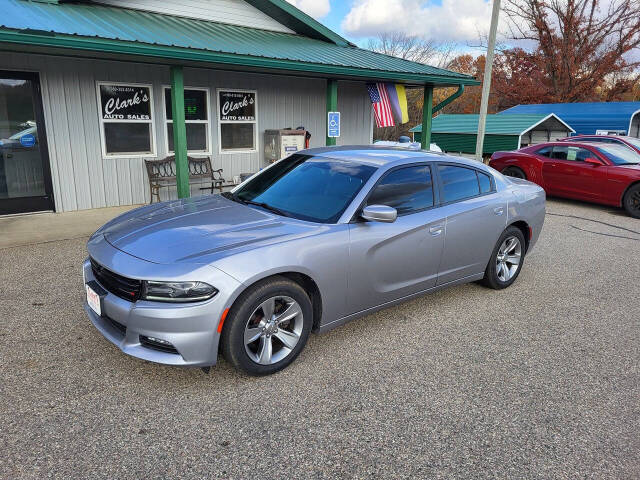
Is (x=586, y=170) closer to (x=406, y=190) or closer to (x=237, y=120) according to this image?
(x=237, y=120)

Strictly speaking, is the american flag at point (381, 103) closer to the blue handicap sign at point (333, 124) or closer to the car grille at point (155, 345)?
the blue handicap sign at point (333, 124)

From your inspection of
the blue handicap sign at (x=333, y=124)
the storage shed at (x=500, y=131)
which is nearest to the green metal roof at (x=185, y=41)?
the blue handicap sign at (x=333, y=124)

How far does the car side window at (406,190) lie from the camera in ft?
12.8

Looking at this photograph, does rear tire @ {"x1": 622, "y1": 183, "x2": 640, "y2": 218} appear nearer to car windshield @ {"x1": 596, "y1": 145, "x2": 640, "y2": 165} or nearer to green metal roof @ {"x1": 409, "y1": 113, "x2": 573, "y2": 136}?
car windshield @ {"x1": 596, "y1": 145, "x2": 640, "y2": 165}

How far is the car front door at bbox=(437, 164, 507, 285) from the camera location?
4332 millimetres

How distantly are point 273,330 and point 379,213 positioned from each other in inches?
45.3

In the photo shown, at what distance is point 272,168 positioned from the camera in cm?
463

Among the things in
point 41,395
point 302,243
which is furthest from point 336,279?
point 41,395

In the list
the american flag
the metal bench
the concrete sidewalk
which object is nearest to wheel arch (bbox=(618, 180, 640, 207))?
the american flag

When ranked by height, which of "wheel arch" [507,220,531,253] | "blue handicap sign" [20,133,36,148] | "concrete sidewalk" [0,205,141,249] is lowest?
"concrete sidewalk" [0,205,141,249]

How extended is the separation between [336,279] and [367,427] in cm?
108

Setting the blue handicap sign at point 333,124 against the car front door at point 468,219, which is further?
the blue handicap sign at point 333,124

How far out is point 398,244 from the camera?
3844 mm

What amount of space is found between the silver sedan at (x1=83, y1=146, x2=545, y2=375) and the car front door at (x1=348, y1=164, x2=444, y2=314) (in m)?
0.01
